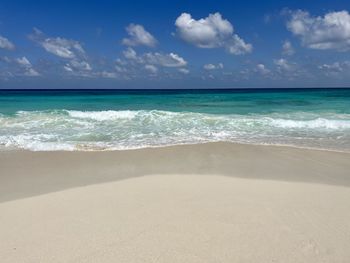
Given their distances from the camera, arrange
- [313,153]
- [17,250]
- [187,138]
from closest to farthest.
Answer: [17,250] → [313,153] → [187,138]

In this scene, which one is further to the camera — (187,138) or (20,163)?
(187,138)

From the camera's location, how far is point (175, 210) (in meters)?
3.87

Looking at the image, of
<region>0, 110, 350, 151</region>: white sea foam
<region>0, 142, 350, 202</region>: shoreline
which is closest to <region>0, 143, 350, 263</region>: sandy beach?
<region>0, 142, 350, 202</region>: shoreline

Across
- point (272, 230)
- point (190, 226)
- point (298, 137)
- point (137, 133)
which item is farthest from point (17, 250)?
point (298, 137)

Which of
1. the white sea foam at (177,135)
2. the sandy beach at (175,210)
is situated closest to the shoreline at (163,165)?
the sandy beach at (175,210)

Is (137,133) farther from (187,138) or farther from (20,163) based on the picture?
(20,163)

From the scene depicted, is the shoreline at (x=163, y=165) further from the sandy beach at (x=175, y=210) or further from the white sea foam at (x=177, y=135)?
the white sea foam at (x=177, y=135)

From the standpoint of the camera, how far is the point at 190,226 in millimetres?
3416

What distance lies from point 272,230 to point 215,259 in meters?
0.86

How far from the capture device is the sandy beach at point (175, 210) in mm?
2945

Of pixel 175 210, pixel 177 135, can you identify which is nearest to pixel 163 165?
pixel 175 210

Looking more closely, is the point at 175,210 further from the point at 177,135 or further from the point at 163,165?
the point at 177,135

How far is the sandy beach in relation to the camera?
2.95 m

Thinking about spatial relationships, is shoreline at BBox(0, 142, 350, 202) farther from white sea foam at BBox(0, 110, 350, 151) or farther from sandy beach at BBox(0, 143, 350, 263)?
white sea foam at BBox(0, 110, 350, 151)
